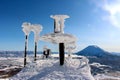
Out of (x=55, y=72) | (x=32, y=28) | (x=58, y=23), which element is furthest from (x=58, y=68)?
(x=32, y=28)

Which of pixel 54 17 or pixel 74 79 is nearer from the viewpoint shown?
pixel 74 79

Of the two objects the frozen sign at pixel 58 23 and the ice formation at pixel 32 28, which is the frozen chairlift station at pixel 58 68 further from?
the ice formation at pixel 32 28

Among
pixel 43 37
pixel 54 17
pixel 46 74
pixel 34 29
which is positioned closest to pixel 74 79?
pixel 46 74

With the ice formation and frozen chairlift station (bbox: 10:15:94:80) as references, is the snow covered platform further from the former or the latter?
the ice formation

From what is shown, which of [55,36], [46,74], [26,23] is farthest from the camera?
[26,23]

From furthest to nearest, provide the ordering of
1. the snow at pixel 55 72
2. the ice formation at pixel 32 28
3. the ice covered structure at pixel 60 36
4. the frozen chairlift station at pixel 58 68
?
the ice formation at pixel 32 28 < the ice covered structure at pixel 60 36 < the frozen chairlift station at pixel 58 68 < the snow at pixel 55 72

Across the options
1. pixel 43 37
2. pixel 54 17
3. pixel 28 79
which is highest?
pixel 54 17

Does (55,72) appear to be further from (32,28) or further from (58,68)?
(32,28)

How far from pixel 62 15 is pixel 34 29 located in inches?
343

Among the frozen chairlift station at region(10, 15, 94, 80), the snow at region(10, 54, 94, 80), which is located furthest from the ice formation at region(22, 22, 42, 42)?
the snow at region(10, 54, 94, 80)

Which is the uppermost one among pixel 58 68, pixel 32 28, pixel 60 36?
pixel 32 28

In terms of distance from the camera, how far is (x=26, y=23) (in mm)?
30234

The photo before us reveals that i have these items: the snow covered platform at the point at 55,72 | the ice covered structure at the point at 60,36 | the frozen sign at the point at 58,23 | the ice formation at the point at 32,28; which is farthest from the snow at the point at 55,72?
the ice formation at the point at 32,28

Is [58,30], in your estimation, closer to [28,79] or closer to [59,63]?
[59,63]
